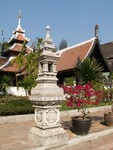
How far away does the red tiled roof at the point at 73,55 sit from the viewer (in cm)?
2045

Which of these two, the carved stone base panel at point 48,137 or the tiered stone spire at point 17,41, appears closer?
the carved stone base panel at point 48,137

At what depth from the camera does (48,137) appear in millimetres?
7004

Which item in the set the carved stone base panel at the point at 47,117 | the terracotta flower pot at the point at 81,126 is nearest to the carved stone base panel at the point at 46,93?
the carved stone base panel at the point at 47,117

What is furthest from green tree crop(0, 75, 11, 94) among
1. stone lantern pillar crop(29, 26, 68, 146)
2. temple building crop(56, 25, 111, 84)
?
stone lantern pillar crop(29, 26, 68, 146)

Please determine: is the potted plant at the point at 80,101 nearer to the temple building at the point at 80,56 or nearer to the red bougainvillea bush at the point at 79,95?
the red bougainvillea bush at the point at 79,95

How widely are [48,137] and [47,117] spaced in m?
0.63

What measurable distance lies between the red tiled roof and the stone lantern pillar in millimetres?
12551

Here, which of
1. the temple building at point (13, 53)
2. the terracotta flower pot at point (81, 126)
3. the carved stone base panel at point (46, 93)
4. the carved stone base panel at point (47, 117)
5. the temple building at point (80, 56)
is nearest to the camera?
the carved stone base panel at point (46, 93)

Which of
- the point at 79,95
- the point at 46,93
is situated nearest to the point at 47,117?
the point at 46,93

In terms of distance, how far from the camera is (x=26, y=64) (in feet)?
58.7

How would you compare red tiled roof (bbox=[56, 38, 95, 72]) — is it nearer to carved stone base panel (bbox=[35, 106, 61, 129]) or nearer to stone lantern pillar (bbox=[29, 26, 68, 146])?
stone lantern pillar (bbox=[29, 26, 68, 146])

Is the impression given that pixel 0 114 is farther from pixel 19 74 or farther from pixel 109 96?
pixel 109 96

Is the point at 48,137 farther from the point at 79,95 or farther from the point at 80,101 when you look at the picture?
the point at 79,95

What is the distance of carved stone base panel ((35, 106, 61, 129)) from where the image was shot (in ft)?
23.4
